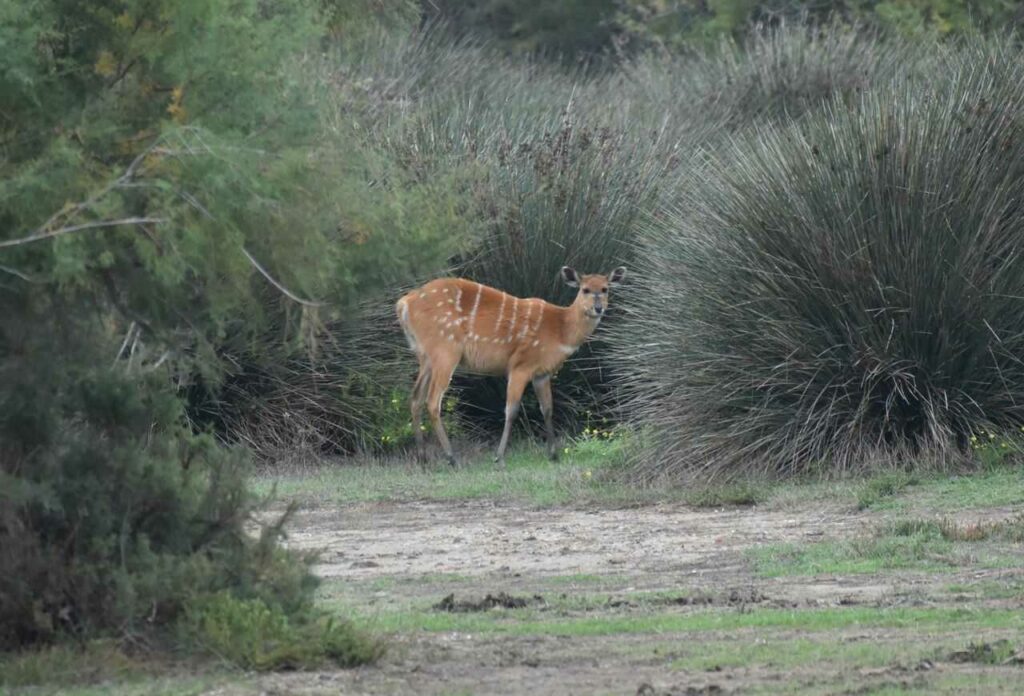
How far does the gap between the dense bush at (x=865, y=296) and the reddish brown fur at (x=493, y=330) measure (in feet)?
8.11

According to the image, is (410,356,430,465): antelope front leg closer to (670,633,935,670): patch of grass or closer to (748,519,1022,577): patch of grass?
(748,519,1022,577): patch of grass

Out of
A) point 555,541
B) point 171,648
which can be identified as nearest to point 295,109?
point 171,648

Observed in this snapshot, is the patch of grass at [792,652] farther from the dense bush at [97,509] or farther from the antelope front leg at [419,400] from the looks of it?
the antelope front leg at [419,400]

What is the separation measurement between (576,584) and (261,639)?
2.83 m

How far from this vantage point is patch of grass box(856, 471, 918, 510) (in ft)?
41.4

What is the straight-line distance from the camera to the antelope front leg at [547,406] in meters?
17.1

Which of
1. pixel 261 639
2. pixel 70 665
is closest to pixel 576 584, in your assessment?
pixel 261 639

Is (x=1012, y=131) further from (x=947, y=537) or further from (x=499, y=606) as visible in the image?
(x=499, y=606)

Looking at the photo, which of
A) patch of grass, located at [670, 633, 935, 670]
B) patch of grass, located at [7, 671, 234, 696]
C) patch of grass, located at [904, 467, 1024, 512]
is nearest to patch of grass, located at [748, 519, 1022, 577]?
patch of grass, located at [904, 467, 1024, 512]

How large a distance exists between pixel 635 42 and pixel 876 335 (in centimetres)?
2683

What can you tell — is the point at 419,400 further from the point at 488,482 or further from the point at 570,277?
the point at 488,482

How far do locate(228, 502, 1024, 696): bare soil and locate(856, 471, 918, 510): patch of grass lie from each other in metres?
0.21

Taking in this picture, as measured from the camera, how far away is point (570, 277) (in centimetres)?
1712

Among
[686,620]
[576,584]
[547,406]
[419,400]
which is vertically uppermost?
[686,620]
